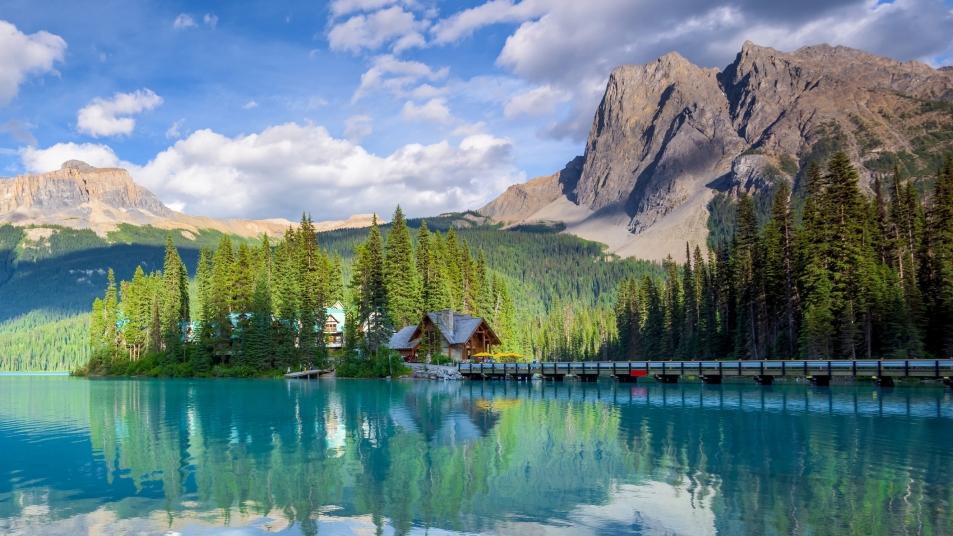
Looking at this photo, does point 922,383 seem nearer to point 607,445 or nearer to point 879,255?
→ point 879,255

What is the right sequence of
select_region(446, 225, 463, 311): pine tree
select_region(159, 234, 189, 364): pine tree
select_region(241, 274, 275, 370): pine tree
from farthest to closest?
select_region(446, 225, 463, 311): pine tree < select_region(159, 234, 189, 364): pine tree < select_region(241, 274, 275, 370): pine tree

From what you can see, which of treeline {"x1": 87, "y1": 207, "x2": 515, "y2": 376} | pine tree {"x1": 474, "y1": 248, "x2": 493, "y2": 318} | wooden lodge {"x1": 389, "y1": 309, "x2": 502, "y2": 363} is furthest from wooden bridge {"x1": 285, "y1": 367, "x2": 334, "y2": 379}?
pine tree {"x1": 474, "y1": 248, "x2": 493, "y2": 318}

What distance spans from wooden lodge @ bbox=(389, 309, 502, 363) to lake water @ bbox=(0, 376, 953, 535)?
41548 mm

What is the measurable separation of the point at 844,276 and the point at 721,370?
13.6m

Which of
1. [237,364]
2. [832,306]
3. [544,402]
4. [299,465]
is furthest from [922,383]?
[237,364]

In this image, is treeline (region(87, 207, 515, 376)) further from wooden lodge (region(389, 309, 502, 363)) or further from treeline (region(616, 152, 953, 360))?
treeline (region(616, 152, 953, 360))

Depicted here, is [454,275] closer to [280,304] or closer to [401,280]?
[401,280]

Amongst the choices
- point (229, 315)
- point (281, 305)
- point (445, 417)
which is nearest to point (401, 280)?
point (281, 305)

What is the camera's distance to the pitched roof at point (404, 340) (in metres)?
82.7

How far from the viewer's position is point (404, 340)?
3297 inches

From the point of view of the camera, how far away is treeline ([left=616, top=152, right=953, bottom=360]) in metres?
55.5

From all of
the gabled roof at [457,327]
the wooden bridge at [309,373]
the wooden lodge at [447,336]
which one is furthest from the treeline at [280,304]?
the gabled roof at [457,327]

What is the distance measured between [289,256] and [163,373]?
2253 cm

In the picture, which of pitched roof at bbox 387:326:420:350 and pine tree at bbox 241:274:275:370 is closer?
pine tree at bbox 241:274:275:370
